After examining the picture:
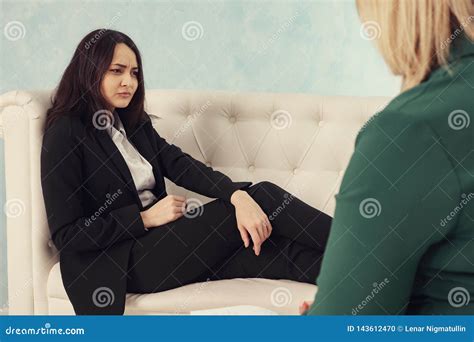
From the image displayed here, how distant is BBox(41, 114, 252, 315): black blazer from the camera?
1.06 m

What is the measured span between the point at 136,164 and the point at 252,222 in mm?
251

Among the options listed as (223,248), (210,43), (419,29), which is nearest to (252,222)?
(223,248)

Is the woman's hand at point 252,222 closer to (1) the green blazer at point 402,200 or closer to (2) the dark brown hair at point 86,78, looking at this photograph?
(2) the dark brown hair at point 86,78

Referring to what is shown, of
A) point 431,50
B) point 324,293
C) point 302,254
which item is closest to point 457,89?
point 431,50

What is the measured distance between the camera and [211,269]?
1108 millimetres

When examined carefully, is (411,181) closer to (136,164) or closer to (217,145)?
(136,164)

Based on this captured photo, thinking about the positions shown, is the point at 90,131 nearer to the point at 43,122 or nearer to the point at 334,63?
the point at 43,122

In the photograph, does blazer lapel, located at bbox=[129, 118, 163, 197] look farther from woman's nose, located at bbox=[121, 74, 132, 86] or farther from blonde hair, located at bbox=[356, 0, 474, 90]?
blonde hair, located at bbox=[356, 0, 474, 90]

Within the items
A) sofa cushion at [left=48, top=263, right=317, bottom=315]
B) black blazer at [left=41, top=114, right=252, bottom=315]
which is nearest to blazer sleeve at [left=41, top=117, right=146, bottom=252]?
black blazer at [left=41, top=114, right=252, bottom=315]

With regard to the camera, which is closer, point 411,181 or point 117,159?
point 411,181

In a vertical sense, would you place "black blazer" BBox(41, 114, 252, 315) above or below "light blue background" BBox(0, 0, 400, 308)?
below

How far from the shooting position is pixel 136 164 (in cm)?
116

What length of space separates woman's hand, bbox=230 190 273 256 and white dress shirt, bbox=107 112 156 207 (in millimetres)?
175
